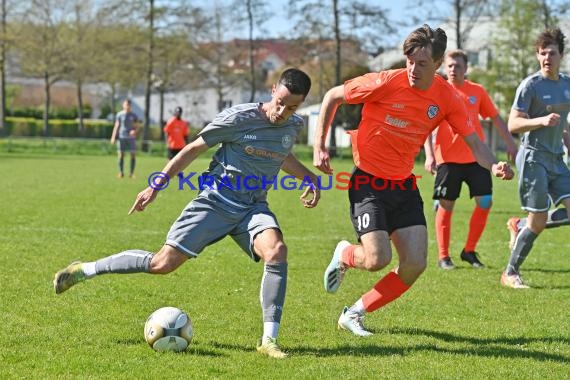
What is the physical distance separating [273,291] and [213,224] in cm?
62

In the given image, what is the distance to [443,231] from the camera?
9.30m

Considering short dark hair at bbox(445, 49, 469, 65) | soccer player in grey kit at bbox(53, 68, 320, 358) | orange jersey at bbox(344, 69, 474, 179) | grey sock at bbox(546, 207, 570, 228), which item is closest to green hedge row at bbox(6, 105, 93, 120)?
short dark hair at bbox(445, 49, 469, 65)

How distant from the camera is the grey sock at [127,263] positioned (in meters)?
5.67

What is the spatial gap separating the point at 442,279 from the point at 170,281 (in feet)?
8.68

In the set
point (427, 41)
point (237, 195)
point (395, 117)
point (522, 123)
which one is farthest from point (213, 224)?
point (522, 123)

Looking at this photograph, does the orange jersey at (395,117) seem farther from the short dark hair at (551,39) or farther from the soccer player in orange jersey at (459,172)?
the soccer player in orange jersey at (459,172)

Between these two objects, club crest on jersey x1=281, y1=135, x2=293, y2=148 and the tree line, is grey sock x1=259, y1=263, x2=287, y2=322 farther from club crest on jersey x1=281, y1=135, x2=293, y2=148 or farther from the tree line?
the tree line

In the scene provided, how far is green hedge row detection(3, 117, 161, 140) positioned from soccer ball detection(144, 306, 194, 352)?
56265 mm

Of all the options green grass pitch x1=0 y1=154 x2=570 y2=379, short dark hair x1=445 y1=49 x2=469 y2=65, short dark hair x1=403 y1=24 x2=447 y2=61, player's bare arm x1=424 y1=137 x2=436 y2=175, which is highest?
short dark hair x1=445 y1=49 x2=469 y2=65

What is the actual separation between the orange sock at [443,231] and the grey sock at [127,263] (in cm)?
434

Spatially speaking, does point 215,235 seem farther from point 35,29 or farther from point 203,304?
point 35,29

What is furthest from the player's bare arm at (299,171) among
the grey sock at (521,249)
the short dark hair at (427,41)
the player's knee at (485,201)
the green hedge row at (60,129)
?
the green hedge row at (60,129)

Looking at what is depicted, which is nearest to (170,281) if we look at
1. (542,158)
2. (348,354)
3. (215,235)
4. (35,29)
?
(215,235)

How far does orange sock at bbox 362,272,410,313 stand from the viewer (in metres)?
6.02
